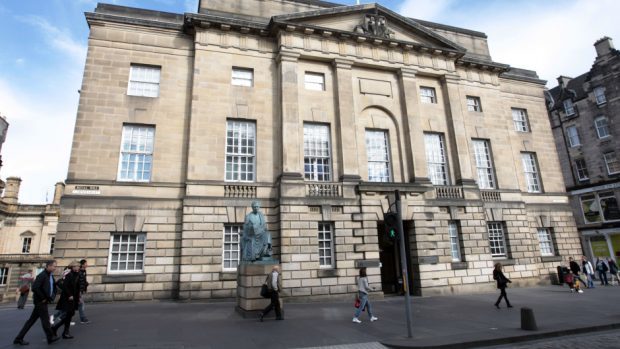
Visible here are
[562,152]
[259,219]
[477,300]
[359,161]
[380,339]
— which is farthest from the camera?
[562,152]

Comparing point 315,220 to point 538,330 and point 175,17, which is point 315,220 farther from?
point 175,17

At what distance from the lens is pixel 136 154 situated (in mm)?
16594

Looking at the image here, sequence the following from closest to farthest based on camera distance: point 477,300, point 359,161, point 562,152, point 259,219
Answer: point 259,219, point 477,300, point 359,161, point 562,152

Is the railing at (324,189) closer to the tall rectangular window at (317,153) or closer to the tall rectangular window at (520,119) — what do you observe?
the tall rectangular window at (317,153)

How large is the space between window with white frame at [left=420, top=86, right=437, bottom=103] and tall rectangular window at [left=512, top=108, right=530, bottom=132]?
756 centimetres

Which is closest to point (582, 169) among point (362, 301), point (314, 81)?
point (314, 81)

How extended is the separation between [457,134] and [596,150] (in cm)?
2395

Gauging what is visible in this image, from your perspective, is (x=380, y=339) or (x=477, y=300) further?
(x=477, y=300)

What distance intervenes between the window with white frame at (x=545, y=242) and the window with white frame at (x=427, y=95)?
11.5 metres

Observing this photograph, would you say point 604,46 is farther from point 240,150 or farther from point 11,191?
point 11,191

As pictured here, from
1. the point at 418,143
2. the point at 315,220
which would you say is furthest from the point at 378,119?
the point at 315,220

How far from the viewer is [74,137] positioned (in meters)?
15.8

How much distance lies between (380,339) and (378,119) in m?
13.8

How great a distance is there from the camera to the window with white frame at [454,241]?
61.8 feet
